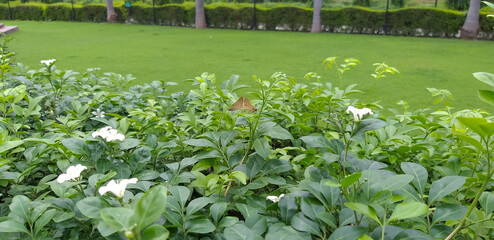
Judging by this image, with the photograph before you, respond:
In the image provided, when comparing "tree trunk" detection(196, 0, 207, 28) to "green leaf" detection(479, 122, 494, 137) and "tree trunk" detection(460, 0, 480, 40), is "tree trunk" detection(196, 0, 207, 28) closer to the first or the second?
"tree trunk" detection(460, 0, 480, 40)

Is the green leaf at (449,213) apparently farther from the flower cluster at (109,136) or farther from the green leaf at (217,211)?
the flower cluster at (109,136)

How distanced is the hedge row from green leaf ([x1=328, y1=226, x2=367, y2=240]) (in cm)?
986

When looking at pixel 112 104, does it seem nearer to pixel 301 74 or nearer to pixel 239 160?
pixel 239 160

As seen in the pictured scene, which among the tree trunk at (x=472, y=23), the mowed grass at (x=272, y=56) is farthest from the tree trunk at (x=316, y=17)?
the tree trunk at (x=472, y=23)

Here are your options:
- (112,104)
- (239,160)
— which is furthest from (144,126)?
(112,104)

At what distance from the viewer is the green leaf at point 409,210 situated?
59 cm

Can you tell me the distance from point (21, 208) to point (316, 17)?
11.7 meters

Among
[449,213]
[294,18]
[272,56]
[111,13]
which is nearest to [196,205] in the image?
[449,213]

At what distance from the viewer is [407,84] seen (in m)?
5.22

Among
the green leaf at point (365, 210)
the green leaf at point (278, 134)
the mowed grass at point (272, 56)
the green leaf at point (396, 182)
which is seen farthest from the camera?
the mowed grass at point (272, 56)

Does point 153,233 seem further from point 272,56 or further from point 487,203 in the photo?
point 272,56

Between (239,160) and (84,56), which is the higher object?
(239,160)

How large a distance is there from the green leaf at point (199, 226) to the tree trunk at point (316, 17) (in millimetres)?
11549

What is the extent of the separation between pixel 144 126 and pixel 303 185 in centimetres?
77
